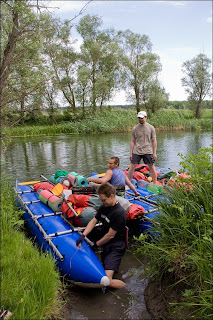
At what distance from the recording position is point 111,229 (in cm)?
389

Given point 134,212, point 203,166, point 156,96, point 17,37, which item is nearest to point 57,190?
point 134,212

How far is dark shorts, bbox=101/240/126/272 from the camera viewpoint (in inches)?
150

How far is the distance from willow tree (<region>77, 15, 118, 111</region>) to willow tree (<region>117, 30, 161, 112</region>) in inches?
65.9

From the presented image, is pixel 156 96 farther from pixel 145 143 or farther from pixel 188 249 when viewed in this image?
pixel 188 249

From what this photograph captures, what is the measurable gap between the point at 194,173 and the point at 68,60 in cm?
2980

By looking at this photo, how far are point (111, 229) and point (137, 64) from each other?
3248 cm

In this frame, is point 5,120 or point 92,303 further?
point 5,120

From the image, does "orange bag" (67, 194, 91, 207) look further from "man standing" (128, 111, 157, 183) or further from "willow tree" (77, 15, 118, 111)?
"willow tree" (77, 15, 118, 111)

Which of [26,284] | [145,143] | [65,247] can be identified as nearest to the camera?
[26,284]

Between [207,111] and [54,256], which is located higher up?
[207,111]

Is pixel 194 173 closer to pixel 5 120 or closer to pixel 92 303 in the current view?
pixel 92 303

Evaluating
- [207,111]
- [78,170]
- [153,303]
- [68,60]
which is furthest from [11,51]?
[207,111]

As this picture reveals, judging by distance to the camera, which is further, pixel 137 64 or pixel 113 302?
pixel 137 64

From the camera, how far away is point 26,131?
24469 millimetres
